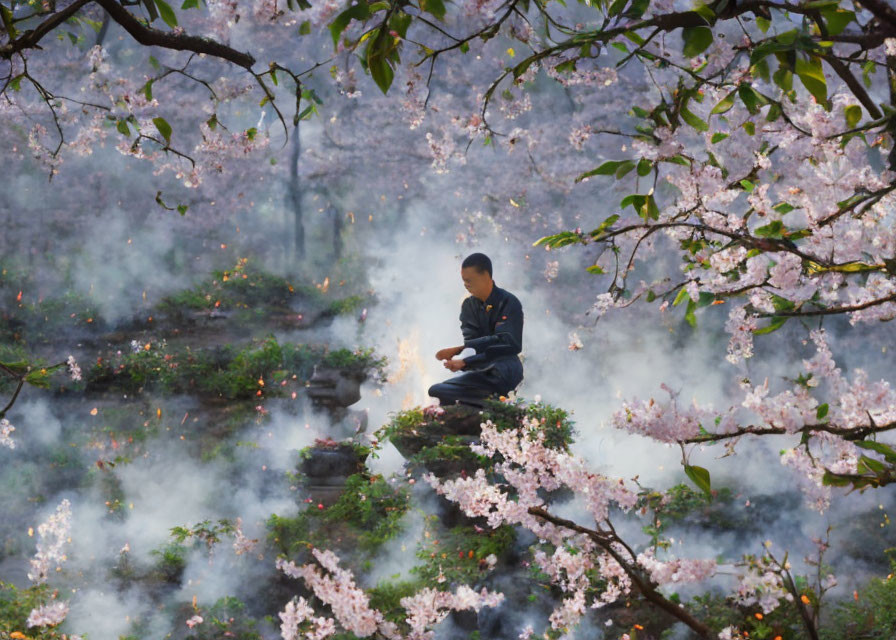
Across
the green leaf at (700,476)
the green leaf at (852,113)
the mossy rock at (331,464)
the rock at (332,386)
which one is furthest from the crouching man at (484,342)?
the green leaf at (700,476)

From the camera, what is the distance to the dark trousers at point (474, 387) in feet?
23.0

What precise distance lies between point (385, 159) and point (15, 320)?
23.0ft

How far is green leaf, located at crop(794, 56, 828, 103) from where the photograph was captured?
131cm

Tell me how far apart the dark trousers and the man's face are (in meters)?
0.73

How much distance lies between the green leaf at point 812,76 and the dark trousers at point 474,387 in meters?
5.70

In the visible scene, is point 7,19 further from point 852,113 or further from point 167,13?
point 852,113

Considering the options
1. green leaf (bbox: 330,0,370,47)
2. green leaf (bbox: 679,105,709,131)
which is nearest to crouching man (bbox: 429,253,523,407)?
green leaf (bbox: 679,105,709,131)

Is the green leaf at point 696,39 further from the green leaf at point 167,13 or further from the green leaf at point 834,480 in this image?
the green leaf at point 167,13

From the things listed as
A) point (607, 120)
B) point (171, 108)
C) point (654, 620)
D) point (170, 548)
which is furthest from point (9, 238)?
point (654, 620)

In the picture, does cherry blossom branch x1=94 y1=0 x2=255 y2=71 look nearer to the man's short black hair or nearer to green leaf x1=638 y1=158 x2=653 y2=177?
green leaf x1=638 y1=158 x2=653 y2=177

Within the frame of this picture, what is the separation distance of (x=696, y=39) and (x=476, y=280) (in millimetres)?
5278

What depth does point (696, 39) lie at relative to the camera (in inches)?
61.6

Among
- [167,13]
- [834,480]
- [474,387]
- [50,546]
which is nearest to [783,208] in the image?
[834,480]

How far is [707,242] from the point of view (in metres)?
2.72
